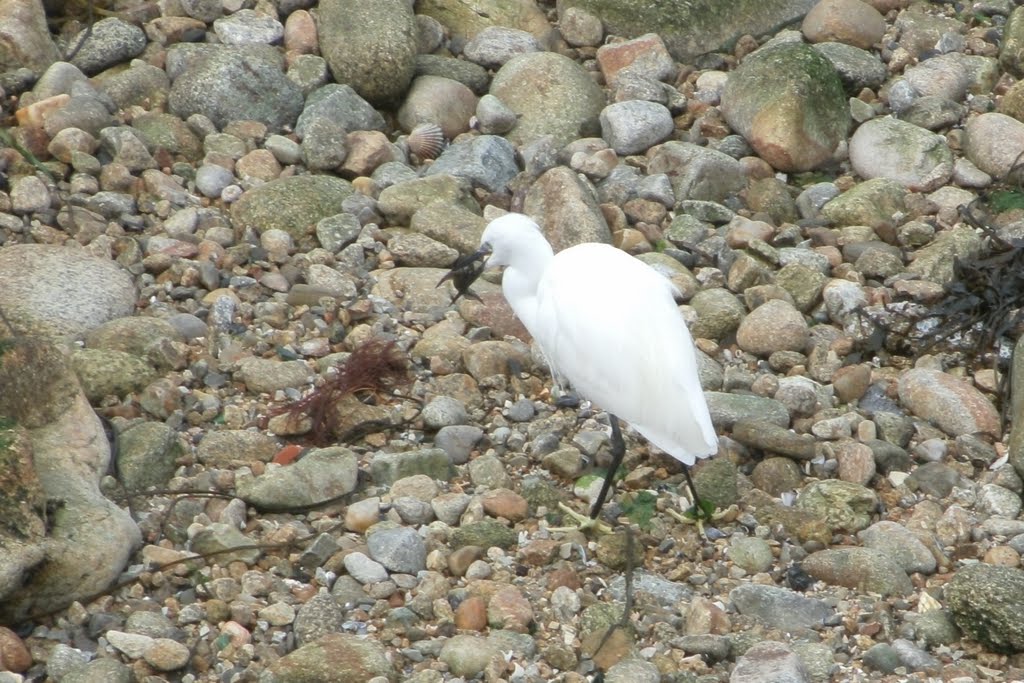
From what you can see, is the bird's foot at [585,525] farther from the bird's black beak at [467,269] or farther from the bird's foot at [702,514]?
the bird's black beak at [467,269]

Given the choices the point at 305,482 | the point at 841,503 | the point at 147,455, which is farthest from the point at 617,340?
the point at 147,455

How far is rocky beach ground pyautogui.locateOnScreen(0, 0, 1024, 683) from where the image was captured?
3814 millimetres

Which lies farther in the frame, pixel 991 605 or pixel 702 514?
pixel 702 514

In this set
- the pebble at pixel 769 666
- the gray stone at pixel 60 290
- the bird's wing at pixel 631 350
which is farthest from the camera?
the gray stone at pixel 60 290

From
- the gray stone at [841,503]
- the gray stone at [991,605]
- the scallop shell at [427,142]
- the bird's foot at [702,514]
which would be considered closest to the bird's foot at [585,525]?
the bird's foot at [702,514]

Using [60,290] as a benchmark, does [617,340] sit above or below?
above

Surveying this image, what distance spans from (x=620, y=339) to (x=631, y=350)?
0.05 m

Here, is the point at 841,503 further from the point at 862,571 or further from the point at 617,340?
the point at 617,340

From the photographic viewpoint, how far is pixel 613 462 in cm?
446

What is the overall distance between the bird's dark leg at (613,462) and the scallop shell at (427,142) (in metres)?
2.37

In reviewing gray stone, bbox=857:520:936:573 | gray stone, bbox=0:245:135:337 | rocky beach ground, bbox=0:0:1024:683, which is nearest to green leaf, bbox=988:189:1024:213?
rocky beach ground, bbox=0:0:1024:683

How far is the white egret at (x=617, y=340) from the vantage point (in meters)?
4.25

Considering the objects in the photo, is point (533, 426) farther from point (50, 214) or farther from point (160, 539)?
point (50, 214)

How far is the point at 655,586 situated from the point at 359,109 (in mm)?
3353
